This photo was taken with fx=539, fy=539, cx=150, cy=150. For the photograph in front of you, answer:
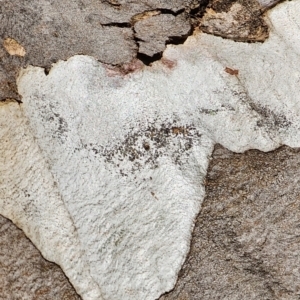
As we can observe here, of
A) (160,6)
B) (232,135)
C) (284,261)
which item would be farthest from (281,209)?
(160,6)

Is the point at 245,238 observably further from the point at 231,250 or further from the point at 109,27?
the point at 109,27

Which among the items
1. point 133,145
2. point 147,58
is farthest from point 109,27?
point 133,145

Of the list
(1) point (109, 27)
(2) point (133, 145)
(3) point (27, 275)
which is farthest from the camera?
(1) point (109, 27)

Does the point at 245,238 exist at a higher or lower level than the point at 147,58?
lower

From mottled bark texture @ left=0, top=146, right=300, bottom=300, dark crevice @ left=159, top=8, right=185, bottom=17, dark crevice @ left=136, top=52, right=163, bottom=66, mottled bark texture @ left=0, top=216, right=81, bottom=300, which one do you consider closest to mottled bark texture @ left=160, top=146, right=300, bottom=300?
mottled bark texture @ left=0, top=146, right=300, bottom=300

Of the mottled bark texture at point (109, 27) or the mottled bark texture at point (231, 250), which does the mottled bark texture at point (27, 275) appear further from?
the mottled bark texture at point (109, 27)

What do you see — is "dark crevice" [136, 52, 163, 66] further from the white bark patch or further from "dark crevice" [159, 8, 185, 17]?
"dark crevice" [159, 8, 185, 17]
